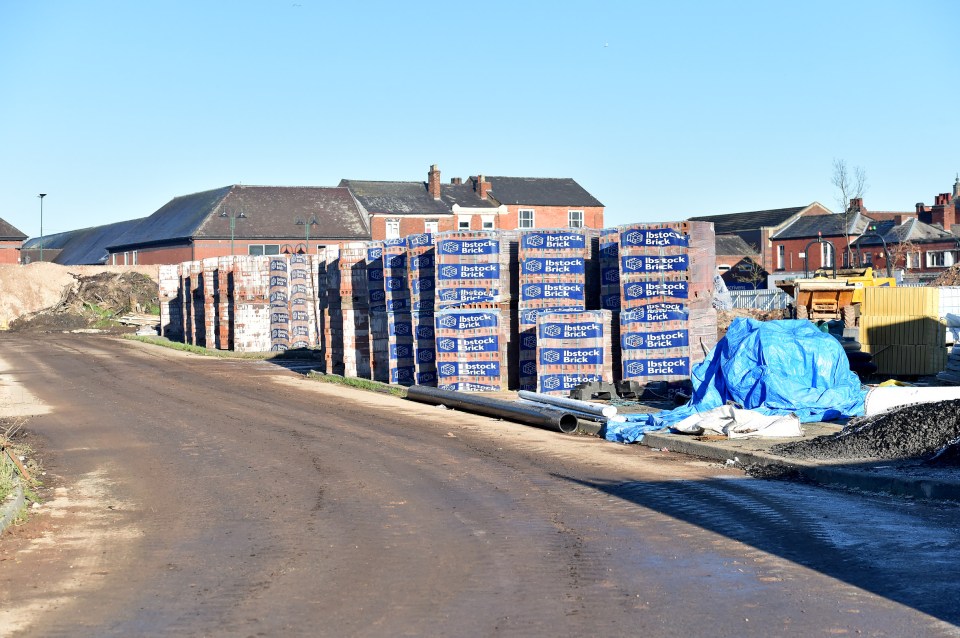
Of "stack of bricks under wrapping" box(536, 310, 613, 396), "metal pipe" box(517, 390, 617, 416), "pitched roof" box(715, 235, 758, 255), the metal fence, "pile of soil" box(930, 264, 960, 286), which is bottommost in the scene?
"metal pipe" box(517, 390, 617, 416)

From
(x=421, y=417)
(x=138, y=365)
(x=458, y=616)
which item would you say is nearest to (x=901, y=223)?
(x=138, y=365)

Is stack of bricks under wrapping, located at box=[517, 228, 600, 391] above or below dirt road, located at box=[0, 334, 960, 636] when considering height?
above

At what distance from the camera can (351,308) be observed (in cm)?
2694

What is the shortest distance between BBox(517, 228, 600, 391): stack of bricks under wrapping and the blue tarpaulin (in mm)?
4559

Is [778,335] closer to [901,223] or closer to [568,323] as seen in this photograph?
[568,323]

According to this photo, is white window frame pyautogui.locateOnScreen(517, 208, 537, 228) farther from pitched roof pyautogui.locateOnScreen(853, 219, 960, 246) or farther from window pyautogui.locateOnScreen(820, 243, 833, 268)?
pitched roof pyautogui.locateOnScreen(853, 219, 960, 246)

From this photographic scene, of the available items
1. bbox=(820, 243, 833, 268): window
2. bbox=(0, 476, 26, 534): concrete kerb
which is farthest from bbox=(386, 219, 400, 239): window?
bbox=(0, 476, 26, 534): concrete kerb

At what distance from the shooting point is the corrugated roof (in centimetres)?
8094

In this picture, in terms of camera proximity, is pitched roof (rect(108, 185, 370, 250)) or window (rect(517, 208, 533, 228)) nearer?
pitched roof (rect(108, 185, 370, 250))

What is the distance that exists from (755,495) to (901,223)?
67.9 meters

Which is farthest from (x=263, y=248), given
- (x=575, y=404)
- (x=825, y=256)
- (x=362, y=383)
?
(x=575, y=404)

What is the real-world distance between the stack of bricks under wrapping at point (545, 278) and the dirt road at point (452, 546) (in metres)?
6.10

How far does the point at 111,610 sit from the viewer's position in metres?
6.98

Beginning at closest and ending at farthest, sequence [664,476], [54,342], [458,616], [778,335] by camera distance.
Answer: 1. [458,616]
2. [664,476]
3. [778,335]
4. [54,342]
